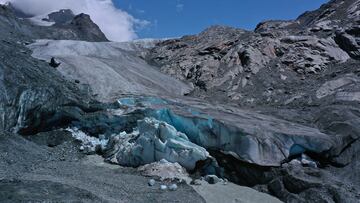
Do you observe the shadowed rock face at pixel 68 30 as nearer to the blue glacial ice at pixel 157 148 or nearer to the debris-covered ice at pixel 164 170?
the blue glacial ice at pixel 157 148

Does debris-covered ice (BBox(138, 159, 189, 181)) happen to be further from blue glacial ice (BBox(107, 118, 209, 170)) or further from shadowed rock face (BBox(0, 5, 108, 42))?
shadowed rock face (BBox(0, 5, 108, 42))

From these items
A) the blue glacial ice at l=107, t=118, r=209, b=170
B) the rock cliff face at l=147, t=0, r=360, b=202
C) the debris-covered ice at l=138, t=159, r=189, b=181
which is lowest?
the debris-covered ice at l=138, t=159, r=189, b=181

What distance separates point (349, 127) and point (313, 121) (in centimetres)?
199

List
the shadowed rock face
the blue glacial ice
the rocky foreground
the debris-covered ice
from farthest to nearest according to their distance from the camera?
1. the shadowed rock face
2. the blue glacial ice
3. the debris-covered ice
4. the rocky foreground

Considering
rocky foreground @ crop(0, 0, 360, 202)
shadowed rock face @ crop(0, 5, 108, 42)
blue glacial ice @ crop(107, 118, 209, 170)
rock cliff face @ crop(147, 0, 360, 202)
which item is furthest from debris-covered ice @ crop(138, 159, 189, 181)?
shadowed rock face @ crop(0, 5, 108, 42)

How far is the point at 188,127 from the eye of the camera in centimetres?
1392

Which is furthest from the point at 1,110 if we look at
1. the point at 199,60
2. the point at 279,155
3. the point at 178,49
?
the point at 178,49

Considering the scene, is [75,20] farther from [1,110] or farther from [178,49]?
[1,110]

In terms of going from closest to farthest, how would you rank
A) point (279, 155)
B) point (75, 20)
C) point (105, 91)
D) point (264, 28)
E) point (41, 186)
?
point (41, 186) → point (279, 155) → point (105, 91) → point (264, 28) → point (75, 20)

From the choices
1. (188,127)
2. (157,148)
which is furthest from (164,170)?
(188,127)

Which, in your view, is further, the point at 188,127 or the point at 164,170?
the point at 188,127

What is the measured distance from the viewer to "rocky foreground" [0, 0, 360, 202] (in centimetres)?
1091

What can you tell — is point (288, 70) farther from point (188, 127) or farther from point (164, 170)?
point (164, 170)

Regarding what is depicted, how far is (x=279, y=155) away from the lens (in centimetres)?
1244
